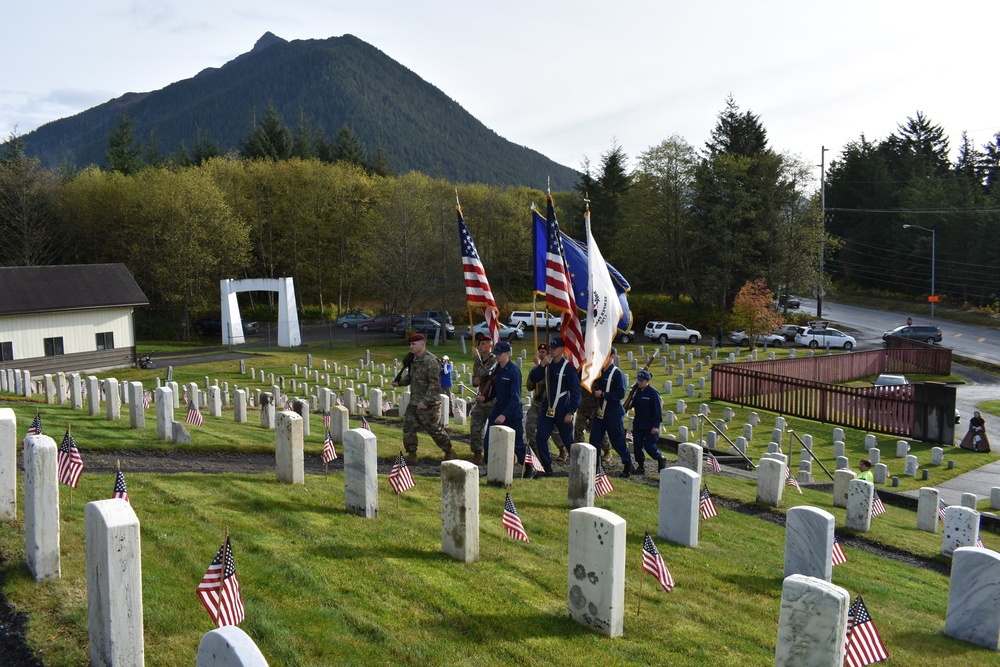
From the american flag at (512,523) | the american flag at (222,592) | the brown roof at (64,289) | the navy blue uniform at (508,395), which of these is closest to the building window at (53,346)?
the brown roof at (64,289)

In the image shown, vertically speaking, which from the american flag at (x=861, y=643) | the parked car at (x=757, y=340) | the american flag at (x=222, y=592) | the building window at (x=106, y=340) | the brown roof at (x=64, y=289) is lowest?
the parked car at (x=757, y=340)

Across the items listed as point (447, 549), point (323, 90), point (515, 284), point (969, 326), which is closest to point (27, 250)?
point (515, 284)

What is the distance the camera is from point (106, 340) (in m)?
35.1

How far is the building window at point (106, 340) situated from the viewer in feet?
114

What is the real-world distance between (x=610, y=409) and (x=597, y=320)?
59.4 inches

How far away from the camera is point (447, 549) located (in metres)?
7.20

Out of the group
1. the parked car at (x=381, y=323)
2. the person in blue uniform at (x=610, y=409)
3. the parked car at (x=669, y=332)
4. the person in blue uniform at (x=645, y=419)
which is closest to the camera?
the person in blue uniform at (x=610, y=409)

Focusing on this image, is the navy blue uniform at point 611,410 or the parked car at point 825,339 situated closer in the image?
the navy blue uniform at point 611,410

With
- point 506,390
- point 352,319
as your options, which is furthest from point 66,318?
point 506,390

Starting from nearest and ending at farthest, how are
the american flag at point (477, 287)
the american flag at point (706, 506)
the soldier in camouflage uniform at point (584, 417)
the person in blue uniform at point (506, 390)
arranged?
1. the american flag at point (706, 506)
2. the person in blue uniform at point (506, 390)
3. the soldier in camouflage uniform at point (584, 417)
4. the american flag at point (477, 287)

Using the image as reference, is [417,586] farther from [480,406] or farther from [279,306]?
[279,306]

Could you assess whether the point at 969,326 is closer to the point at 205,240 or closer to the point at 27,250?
the point at 205,240

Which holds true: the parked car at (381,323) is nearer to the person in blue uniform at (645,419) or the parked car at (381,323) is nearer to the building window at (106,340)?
the building window at (106,340)

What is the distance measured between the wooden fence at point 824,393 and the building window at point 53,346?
28.3 meters
